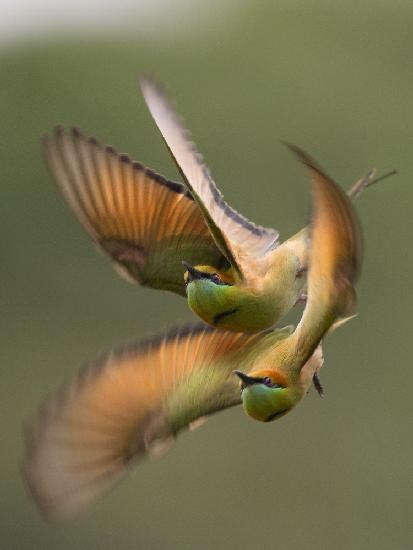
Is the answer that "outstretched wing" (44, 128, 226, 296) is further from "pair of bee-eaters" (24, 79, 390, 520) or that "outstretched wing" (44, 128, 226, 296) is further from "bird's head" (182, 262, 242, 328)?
"bird's head" (182, 262, 242, 328)

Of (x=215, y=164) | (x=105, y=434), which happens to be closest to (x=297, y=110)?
(x=215, y=164)

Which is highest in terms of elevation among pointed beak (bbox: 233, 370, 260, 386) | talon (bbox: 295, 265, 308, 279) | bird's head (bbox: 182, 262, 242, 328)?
bird's head (bbox: 182, 262, 242, 328)

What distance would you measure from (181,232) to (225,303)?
0.22 metres

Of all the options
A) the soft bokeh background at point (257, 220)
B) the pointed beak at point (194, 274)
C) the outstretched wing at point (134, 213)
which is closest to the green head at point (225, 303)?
the pointed beak at point (194, 274)

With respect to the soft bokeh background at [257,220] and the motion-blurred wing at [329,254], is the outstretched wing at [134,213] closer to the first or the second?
the motion-blurred wing at [329,254]

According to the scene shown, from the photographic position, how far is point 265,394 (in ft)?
5.62

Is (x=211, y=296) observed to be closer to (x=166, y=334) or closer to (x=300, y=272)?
(x=300, y=272)

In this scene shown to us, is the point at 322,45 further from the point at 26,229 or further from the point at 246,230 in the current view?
the point at 246,230

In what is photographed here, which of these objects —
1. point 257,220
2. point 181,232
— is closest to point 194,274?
point 181,232

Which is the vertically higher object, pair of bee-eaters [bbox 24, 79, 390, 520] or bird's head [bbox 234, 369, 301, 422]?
pair of bee-eaters [bbox 24, 79, 390, 520]

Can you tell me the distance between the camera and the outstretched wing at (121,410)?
77.2 inches

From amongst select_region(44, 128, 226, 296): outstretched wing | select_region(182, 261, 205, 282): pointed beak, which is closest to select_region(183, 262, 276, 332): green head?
select_region(182, 261, 205, 282): pointed beak

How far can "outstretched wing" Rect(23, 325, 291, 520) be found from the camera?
6.43ft

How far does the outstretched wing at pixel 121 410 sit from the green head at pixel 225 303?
0.43ft
